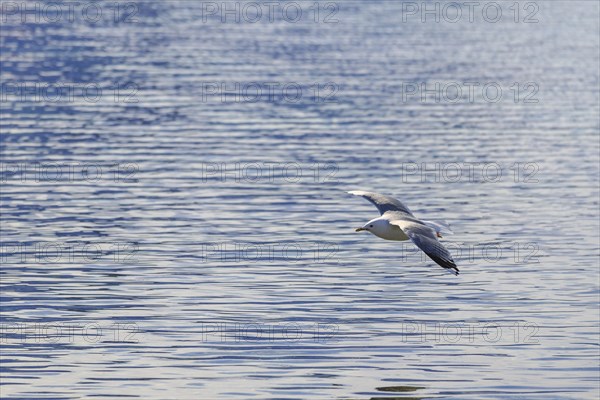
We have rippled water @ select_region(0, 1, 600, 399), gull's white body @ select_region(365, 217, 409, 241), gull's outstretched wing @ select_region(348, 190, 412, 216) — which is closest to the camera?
gull's white body @ select_region(365, 217, 409, 241)

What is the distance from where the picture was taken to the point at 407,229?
971 inches

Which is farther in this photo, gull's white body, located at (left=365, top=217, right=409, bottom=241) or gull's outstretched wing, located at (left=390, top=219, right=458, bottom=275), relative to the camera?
gull's white body, located at (left=365, top=217, right=409, bottom=241)

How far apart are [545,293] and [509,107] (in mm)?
33946

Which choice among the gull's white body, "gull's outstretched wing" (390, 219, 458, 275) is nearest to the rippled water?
the gull's white body

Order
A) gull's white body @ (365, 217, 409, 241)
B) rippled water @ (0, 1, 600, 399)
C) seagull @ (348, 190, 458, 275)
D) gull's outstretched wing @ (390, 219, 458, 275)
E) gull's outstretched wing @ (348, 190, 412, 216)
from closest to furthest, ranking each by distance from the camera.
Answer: gull's outstretched wing @ (390, 219, 458, 275), seagull @ (348, 190, 458, 275), gull's white body @ (365, 217, 409, 241), rippled water @ (0, 1, 600, 399), gull's outstretched wing @ (348, 190, 412, 216)

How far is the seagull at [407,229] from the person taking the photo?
22.8 meters

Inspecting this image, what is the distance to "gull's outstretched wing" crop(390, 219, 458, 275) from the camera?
2248cm

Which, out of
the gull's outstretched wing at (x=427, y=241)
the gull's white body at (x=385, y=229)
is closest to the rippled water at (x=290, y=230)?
the gull's white body at (x=385, y=229)

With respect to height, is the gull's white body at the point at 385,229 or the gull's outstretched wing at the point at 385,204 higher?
the gull's outstretched wing at the point at 385,204

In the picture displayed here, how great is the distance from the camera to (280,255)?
3541cm

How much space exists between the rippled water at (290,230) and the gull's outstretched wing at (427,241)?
264cm

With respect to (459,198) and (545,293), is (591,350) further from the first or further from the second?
(459,198)

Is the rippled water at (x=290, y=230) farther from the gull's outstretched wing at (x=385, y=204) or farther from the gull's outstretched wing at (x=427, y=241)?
the gull's outstretched wing at (x=427, y=241)

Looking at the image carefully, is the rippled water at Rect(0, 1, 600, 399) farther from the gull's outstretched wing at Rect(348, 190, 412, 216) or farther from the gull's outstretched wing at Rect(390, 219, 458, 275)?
the gull's outstretched wing at Rect(390, 219, 458, 275)
